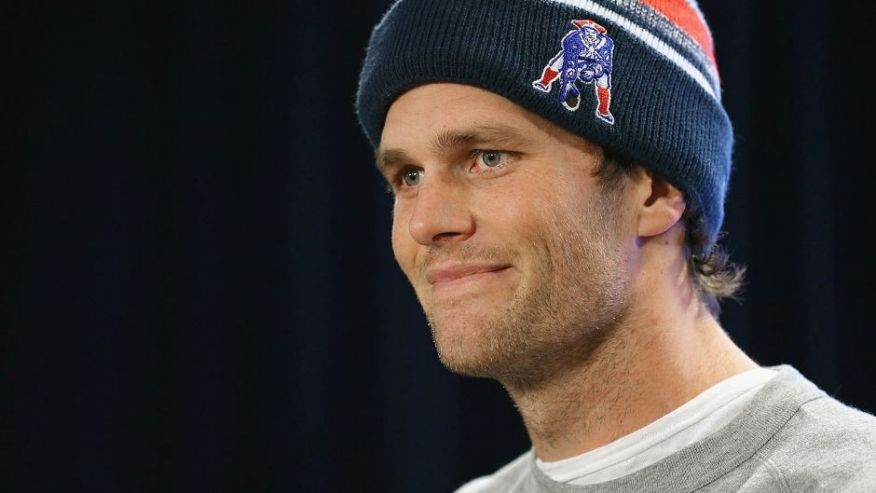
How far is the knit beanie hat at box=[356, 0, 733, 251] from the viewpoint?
1.54 metres

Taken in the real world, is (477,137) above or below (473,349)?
above

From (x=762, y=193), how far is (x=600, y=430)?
4.32 ft

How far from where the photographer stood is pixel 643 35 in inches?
62.7

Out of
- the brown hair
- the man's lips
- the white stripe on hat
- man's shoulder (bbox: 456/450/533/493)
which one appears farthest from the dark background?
the man's lips

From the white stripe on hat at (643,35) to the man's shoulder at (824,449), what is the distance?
55 cm

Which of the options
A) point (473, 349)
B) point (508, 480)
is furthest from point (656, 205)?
point (508, 480)

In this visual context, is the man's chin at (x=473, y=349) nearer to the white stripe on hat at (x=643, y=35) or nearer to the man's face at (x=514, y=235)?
the man's face at (x=514, y=235)

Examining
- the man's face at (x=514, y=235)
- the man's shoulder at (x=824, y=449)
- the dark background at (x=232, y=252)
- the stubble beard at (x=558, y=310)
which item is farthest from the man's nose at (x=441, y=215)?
the dark background at (x=232, y=252)

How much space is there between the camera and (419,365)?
9.20ft

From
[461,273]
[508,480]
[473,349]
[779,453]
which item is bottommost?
[508,480]

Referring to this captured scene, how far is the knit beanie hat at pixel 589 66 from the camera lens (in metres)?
1.54

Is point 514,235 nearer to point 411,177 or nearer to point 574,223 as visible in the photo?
point 574,223

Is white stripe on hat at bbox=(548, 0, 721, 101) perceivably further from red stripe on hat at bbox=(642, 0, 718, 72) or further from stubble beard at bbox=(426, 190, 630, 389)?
stubble beard at bbox=(426, 190, 630, 389)

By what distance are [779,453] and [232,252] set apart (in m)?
1.76
